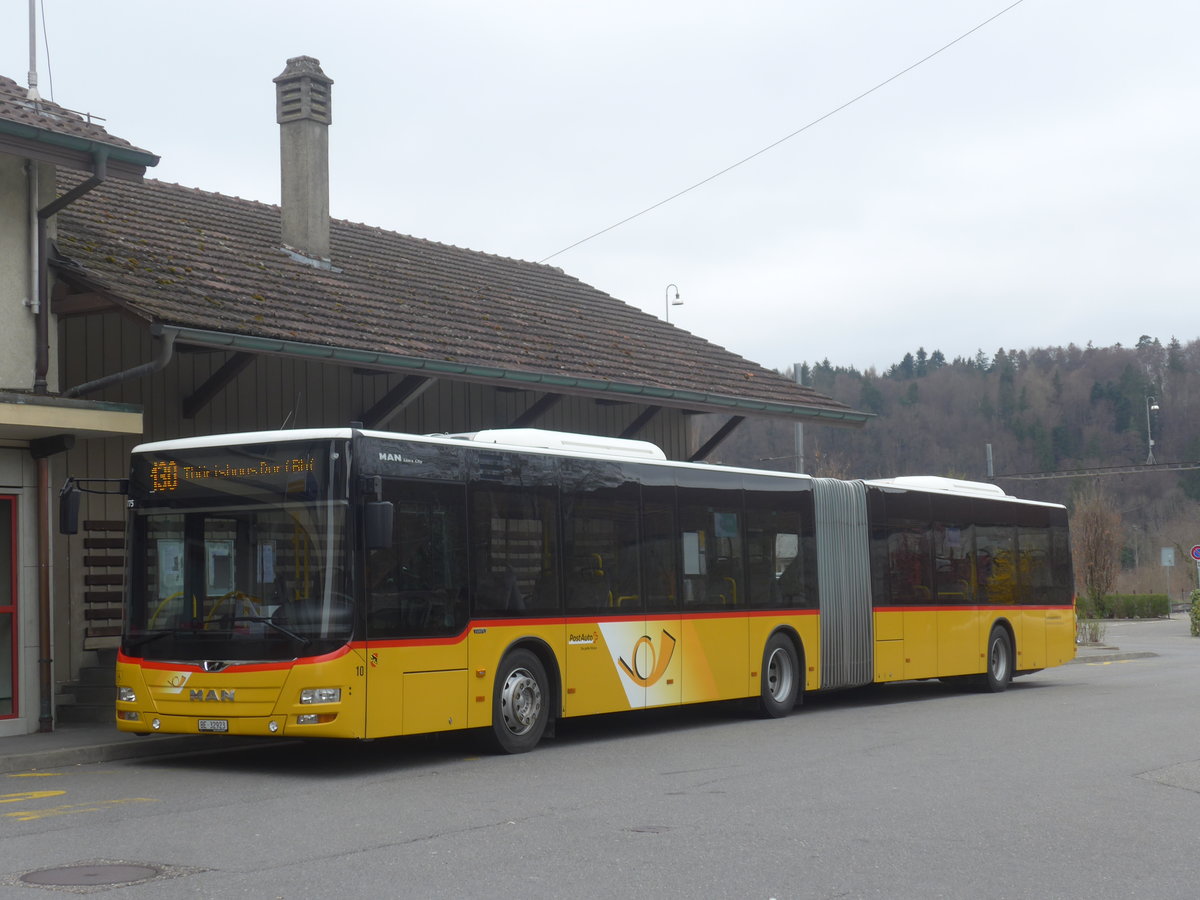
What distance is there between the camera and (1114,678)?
2395 centimetres

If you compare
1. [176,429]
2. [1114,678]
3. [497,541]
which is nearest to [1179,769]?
[497,541]

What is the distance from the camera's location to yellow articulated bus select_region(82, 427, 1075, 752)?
1162 cm

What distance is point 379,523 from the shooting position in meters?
11.4

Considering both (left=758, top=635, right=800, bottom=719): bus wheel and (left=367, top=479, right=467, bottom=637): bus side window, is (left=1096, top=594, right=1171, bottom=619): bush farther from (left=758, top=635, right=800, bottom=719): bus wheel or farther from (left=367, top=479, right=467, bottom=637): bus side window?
(left=367, top=479, right=467, bottom=637): bus side window

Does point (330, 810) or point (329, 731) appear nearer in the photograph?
point (330, 810)

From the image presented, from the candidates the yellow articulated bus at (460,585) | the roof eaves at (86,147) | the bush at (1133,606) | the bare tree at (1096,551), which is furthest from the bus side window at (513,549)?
the bush at (1133,606)

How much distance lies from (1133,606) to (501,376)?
160ft

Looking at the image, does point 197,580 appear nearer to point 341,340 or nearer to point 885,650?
point 341,340

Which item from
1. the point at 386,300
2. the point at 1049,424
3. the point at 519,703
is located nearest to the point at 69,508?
the point at 519,703

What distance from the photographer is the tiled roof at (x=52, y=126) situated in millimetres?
13312

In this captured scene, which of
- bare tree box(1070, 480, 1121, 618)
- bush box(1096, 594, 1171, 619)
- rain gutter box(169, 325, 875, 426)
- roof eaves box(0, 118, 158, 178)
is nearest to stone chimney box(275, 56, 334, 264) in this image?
rain gutter box(169, 325, 875, 426)

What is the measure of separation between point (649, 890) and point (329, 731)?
4.91 meters

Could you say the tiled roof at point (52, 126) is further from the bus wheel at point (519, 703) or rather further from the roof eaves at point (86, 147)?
the bus wheel at point (519, 703)

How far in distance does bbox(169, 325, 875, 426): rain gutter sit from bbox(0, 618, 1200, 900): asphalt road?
159 inches
